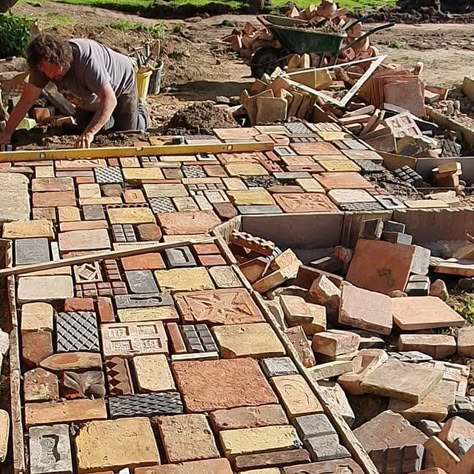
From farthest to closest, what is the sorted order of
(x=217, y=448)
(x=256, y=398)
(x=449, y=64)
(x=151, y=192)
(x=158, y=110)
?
(x=449, y=64) < (x=158, y=110) < (x=151, y=192) < (x=256, y=398) < (x=217, y=448)

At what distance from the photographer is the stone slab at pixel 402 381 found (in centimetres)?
414

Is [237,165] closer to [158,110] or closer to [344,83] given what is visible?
[158,110]

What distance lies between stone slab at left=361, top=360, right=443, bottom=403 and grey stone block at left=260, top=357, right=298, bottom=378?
426 millimetres

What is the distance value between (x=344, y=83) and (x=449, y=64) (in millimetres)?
3925

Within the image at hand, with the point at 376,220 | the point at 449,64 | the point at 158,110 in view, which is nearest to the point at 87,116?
the point at 158,110

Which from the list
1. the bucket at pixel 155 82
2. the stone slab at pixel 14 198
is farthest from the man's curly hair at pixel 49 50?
the bucket at pixel 155 82

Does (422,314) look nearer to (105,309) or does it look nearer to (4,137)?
(105,309)

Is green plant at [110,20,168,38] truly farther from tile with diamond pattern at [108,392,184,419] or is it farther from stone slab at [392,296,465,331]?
tile with diamond pattern at [108,392,184,419]

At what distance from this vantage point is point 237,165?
6816 mm

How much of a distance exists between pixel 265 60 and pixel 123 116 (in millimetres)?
4644

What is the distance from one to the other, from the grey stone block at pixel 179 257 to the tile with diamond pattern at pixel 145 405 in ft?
4.36

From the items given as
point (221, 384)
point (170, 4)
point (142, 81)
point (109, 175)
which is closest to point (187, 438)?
point (221, 384)

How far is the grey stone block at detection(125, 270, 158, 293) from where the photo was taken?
4695mm

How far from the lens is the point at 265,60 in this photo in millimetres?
11836
